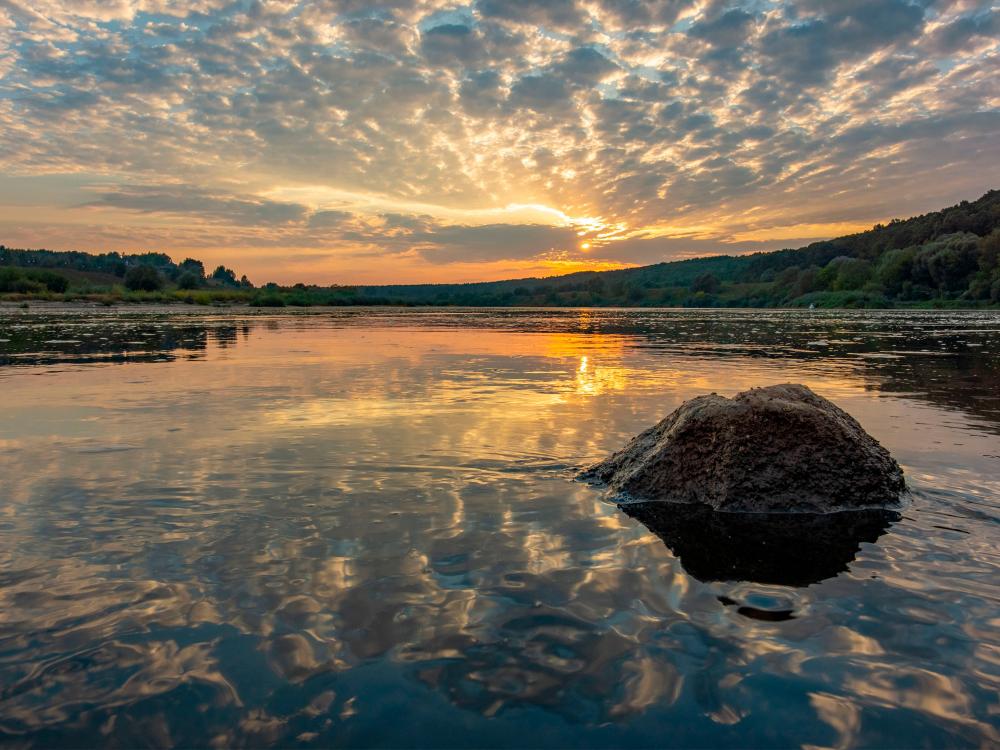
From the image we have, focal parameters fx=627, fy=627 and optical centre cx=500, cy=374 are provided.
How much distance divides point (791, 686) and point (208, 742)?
10.4 ft

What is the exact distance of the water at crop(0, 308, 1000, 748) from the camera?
334 centimetres

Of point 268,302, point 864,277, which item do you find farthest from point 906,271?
point 268,302

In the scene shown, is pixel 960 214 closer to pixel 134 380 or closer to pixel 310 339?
pixel 310 339

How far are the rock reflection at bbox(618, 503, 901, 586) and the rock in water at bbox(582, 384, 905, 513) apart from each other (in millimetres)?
197

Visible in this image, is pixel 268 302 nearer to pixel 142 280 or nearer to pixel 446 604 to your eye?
pixel 142 280

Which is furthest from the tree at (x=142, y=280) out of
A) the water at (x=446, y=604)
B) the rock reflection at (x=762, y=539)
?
the rock reflection at (x=762, y=539)

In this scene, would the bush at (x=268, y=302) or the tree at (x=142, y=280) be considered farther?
the tree at (x=142, y=280)

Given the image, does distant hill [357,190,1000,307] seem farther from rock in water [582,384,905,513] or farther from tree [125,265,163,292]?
rock in water [582,384,905,513]

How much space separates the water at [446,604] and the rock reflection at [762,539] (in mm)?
49

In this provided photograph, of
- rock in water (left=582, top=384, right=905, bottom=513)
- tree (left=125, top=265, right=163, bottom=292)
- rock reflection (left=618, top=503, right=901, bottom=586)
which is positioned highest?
tree (left=125, top=265, right=163, bottom=292)

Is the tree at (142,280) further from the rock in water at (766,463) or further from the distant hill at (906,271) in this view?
the rock in water at (766,463)

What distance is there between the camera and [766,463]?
7.25 metres

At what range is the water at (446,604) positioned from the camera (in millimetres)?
3338

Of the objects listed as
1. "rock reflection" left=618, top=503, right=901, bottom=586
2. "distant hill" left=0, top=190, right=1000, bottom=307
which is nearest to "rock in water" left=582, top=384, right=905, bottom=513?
"rock reflection" left=618, top=503, right=901, bottom=586
